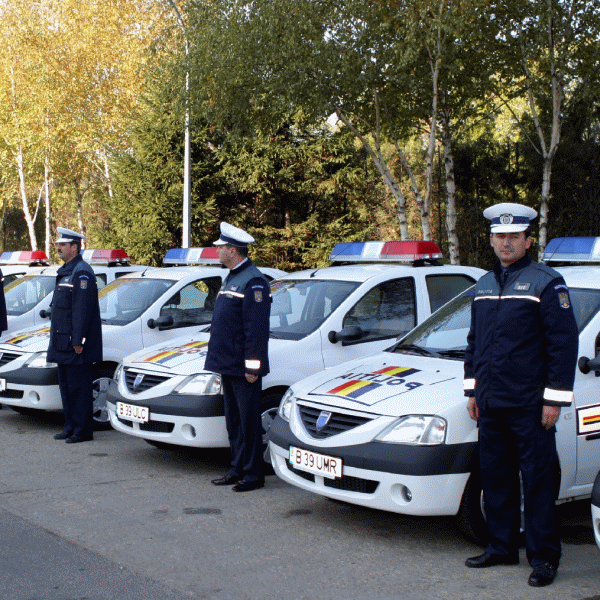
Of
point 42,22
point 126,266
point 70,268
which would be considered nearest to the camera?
point 70,268

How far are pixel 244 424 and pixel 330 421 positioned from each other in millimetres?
1298

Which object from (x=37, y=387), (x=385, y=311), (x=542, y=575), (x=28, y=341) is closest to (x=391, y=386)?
(x=542, y=575)

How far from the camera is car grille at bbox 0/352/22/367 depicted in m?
8.78

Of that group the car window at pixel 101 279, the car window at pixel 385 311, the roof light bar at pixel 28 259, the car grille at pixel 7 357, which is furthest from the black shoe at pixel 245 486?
the roof light bar at pixel 28 259

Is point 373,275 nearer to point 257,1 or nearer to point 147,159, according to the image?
point 257,1

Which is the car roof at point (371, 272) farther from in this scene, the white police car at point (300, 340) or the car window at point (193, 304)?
the car window at point (193, 304)

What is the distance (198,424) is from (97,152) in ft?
92.8

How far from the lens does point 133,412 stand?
22.7ft

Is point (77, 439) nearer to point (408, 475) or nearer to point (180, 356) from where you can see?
point (180, 356)

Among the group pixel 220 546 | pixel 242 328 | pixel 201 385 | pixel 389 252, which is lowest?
pixel 220 546

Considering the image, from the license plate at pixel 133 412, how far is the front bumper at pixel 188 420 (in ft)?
0.13

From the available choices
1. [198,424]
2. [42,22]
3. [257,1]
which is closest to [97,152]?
[42,22]

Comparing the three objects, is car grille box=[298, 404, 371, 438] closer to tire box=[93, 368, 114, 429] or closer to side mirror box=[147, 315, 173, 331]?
side mirror box=[147, 315, 173, 331]

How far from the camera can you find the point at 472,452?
4.69m
